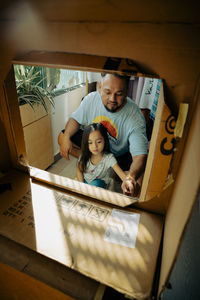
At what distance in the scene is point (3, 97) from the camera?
2.30 ft

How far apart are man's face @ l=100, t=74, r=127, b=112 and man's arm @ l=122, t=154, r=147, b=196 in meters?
0.24

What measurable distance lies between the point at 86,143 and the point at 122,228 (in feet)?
1.72

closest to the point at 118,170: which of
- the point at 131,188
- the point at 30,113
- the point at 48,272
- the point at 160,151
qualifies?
the point at 131,188

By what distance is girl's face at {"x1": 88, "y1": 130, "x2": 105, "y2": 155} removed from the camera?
3.18ft

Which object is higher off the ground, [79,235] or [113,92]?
[113,92]

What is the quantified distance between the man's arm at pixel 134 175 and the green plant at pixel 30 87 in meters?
1.10

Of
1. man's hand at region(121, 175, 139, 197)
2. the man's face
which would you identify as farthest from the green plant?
man's hand at region(121, 175, 139, 197)

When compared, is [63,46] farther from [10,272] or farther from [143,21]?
[10,272]

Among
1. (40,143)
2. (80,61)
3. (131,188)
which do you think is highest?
(80,61)

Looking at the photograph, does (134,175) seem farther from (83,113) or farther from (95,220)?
(83,113)

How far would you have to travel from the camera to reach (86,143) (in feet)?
3.41

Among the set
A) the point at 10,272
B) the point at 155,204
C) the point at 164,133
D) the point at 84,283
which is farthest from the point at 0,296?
the point at 164,133

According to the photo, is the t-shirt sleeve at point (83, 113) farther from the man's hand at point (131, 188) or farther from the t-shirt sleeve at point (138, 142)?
the man's hand at point (131, 188)

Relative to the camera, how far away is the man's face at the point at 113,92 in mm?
810
